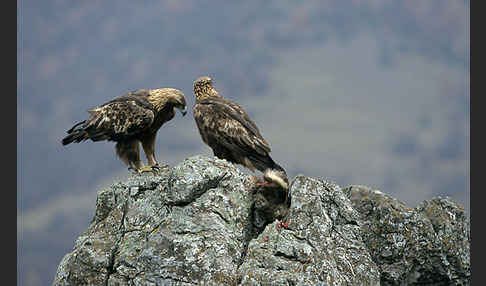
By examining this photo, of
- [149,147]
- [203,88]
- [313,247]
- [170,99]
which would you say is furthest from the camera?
[203,88]

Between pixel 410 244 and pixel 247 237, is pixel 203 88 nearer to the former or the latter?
pixel 247 237

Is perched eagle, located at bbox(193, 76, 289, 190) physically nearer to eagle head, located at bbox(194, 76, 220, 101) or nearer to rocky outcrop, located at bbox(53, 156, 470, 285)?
eagle head, located at bbox(194, 76, 220, 101)

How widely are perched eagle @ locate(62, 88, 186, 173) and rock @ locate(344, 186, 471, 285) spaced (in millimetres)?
5869

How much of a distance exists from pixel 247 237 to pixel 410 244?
4.44 metres

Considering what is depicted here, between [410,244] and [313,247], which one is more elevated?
[410,244]

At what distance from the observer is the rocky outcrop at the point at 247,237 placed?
12.5 metres

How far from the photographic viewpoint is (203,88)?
17.3 m

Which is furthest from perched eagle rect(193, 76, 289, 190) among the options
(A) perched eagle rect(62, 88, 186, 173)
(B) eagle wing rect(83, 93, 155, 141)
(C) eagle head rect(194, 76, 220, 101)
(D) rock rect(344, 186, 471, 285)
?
(D) rock rect(344, 186, 471, 285)

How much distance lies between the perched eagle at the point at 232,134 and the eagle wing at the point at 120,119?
1456mm

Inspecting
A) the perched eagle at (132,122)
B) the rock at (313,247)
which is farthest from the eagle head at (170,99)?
the rock at (313,247)

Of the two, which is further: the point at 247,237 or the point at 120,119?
the point at 120,119

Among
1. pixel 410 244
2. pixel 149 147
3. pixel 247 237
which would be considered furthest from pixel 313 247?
pixel 149 147

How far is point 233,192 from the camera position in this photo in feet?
44.6

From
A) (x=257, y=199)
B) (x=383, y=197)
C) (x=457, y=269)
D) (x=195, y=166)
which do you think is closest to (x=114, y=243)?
(x=195, y=166)
